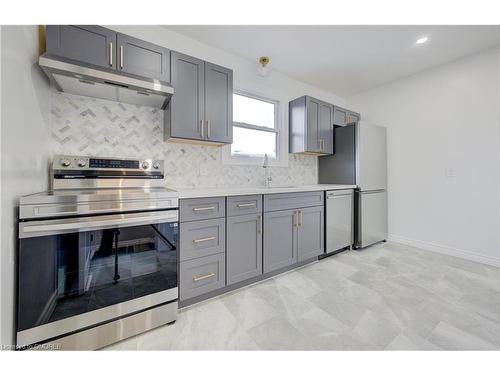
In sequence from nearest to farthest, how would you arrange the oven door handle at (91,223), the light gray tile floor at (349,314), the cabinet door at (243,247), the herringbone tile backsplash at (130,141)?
the oven door handle at (91,223)
the light gray tile floor at (349,314)
the herringbone tile backsplash at (130,141)
the cabinet door at (243,247)

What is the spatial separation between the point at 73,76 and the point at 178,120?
77 cm

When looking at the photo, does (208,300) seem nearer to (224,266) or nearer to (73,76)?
(224,266)

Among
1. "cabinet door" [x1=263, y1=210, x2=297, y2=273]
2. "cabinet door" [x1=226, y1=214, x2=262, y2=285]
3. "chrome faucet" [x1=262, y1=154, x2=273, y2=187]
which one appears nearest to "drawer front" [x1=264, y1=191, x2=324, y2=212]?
"cabinet door" [x1=263, y1=210, x2=297, y2=273]

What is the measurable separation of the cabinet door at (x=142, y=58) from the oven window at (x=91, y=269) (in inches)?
50.7

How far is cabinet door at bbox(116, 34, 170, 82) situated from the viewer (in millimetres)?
1659

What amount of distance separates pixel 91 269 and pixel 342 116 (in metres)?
3.78

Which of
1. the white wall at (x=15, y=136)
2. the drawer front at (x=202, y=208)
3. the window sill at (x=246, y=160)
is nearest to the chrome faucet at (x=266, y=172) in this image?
the window sill at (x=246, y=160)

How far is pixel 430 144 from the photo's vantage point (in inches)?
120

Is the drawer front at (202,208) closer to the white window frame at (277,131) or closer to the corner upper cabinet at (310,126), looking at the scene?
the white window frame at (277,131)

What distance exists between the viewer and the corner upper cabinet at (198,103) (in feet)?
6.40

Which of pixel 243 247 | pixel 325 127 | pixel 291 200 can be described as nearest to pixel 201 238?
pixel 243 247

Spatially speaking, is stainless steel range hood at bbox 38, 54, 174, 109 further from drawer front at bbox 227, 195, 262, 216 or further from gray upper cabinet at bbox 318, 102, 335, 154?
gray upper cabinet at bbox 318, 102, 335, 154

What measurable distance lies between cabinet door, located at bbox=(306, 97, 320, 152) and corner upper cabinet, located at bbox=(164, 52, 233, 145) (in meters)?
1.31
